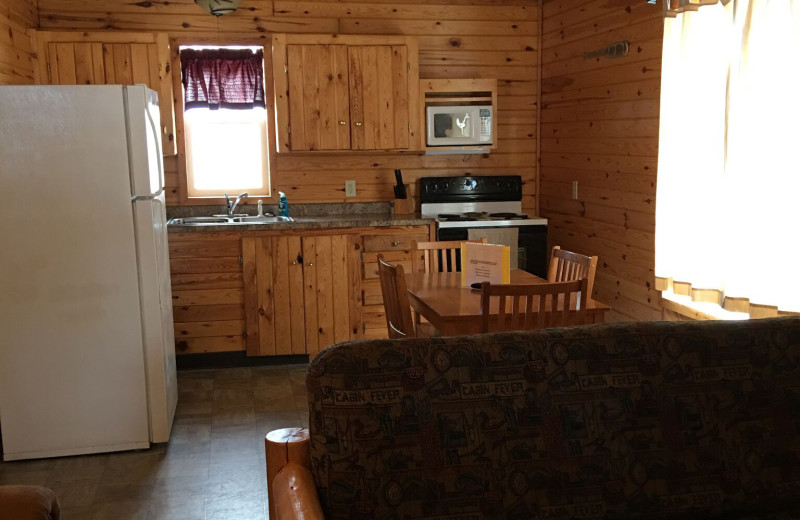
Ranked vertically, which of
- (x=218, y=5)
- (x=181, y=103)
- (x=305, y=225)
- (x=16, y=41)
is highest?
(x=218, y=5)

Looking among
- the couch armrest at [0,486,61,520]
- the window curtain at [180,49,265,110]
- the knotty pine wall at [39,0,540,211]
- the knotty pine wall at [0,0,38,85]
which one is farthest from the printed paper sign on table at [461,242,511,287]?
the knotty pine wall at [0,0,38,85]

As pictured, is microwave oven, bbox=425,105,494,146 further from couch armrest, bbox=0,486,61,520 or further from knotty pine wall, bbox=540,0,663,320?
couch armrest, bbox=0,486,61,520

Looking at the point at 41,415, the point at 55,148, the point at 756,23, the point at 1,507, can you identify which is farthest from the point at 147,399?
the point at 756,23

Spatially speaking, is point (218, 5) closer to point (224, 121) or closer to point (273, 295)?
point (224, 121)

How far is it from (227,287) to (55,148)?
164 cm

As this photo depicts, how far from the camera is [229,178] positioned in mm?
5102

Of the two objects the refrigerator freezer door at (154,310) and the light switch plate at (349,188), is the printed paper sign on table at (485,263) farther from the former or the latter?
the light switch plate at (349,188)

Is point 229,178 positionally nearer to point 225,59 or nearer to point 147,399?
point 225,59

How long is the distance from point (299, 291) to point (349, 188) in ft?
3.06

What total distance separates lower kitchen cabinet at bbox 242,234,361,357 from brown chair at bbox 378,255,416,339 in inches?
59.2

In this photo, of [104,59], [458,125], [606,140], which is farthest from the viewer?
[458,125]

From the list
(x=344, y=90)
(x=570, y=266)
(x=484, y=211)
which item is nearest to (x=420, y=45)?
(x=344, y=90)

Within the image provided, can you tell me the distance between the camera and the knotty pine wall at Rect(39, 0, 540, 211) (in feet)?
15.8

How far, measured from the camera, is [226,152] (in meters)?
5.07
